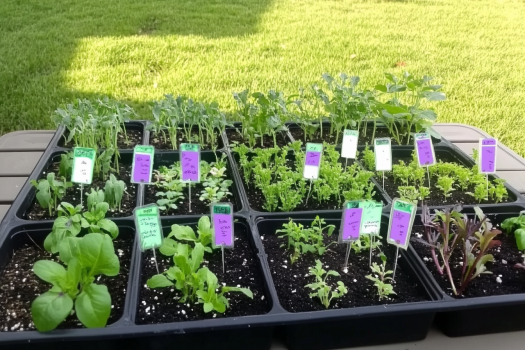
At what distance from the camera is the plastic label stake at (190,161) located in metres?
1.63

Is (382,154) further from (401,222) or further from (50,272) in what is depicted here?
(50,272)

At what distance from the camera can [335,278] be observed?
1.41 meters

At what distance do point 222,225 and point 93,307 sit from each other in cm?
40

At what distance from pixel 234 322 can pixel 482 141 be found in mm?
1158

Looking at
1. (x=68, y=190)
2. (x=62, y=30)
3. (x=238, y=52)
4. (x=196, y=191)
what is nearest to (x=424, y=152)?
(x=196, y=191)

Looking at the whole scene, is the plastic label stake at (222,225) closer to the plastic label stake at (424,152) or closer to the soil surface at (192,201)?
the soil surface at (192,201)

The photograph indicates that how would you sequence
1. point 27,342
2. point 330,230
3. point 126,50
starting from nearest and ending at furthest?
1. point 27,342
2. point 330,230
3. point 126,50

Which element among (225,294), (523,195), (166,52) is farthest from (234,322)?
(166,52)

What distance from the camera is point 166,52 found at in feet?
13.5

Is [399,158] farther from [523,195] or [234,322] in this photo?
[234,322]

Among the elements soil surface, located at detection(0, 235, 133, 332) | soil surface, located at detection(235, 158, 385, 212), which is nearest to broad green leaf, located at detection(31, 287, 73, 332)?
soil surface, located at detection(0, 235, 133, 332)

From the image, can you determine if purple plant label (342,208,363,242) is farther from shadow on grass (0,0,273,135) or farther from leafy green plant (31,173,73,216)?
shadow on grass (0,0,273,135)

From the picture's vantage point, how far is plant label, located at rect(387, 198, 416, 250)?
1.33 meters

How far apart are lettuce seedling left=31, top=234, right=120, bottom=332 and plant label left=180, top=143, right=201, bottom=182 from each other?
1.63ft
